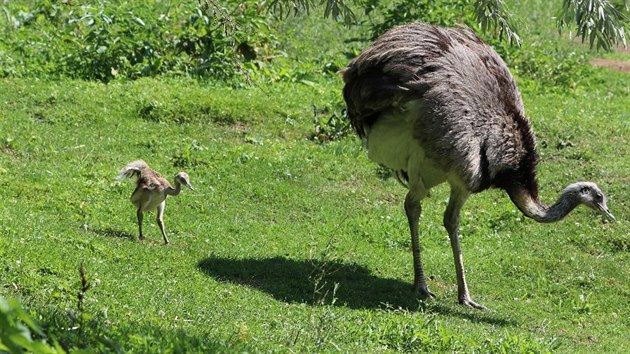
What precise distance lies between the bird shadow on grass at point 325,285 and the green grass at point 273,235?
0.10 feet

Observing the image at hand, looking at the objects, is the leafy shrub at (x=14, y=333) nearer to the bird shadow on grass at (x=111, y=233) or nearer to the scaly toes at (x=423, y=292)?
the bird shadow on grass at (x=111, y=233)

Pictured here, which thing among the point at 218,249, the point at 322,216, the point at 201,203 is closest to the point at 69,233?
the point at 218,249

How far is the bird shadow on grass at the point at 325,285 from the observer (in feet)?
31.4

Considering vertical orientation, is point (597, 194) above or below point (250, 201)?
above

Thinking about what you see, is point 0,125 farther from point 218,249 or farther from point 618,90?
point 618,90

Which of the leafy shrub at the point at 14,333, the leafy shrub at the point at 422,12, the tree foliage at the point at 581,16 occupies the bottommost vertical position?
the leafy shrub at the point at 422,12

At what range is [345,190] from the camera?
1286cm

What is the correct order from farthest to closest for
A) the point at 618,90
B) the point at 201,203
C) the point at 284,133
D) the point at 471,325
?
the point at 618,90 < the point at 284,133 < the point at 201,203 < the point at 471,325

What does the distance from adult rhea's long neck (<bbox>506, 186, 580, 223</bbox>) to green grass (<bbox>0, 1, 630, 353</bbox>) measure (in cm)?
74

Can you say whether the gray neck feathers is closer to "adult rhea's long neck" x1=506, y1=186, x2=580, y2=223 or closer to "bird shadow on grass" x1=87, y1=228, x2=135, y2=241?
"bird shadow on grass" x1=87, y1=228, x2=135, y2=241

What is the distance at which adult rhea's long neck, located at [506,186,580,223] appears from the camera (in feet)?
34.5

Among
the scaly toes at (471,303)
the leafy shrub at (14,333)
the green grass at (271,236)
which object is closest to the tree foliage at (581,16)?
the green grass at (271,236)

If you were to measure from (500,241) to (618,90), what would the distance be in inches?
279

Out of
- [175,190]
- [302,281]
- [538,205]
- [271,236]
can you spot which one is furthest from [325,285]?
[538,205]
